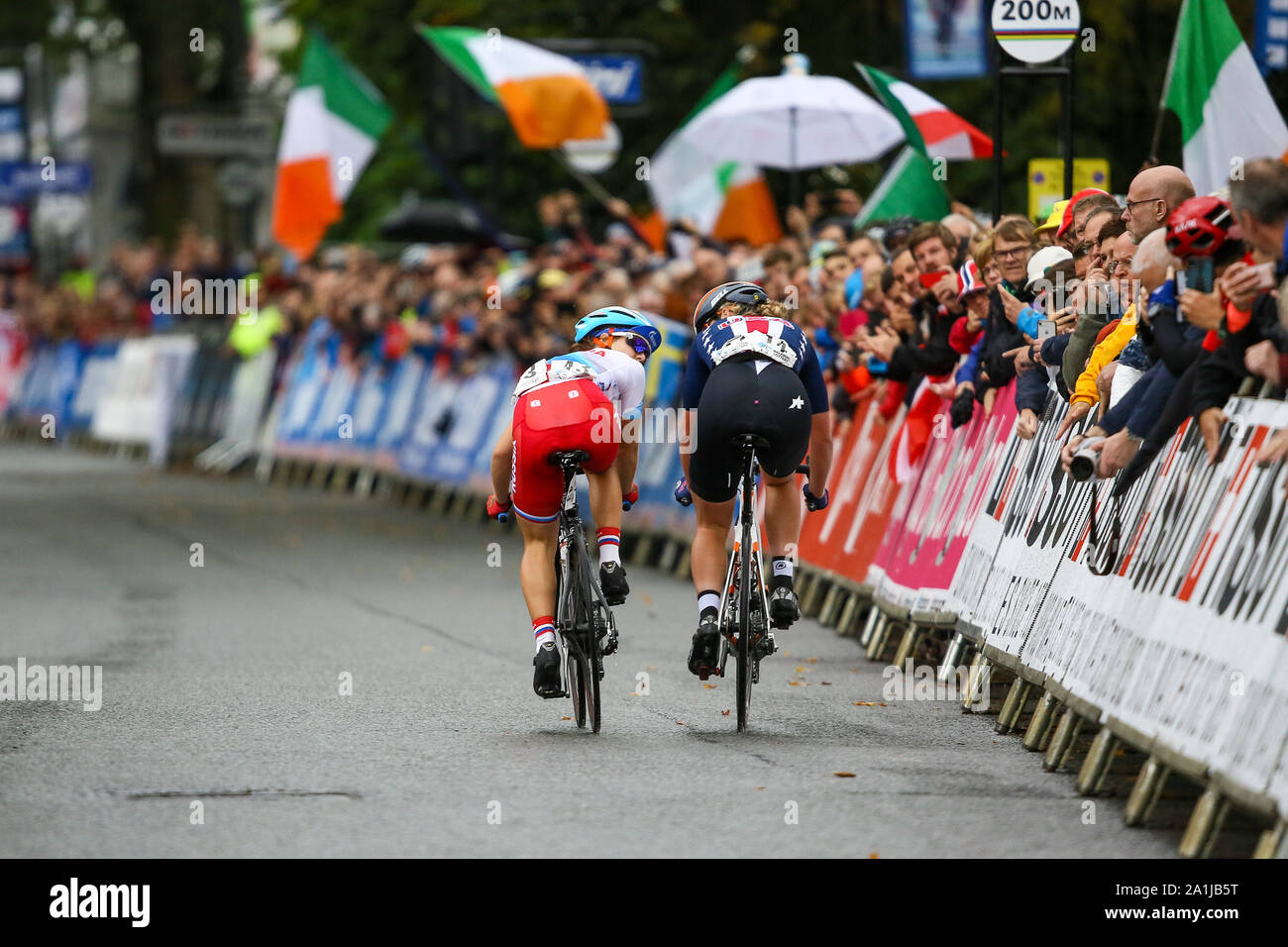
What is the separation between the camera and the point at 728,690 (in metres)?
11.4

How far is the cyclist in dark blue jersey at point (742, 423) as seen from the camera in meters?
10.1

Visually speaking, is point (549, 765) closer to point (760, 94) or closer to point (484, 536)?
point (760, 94)

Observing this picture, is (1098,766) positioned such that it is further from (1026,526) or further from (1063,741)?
(1026,526)

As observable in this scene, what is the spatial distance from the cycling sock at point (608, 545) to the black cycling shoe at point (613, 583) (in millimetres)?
75

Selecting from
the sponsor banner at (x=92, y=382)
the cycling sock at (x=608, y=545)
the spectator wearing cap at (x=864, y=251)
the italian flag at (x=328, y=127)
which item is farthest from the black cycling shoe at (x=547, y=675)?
the sponsor banner at (x=92, y=382)

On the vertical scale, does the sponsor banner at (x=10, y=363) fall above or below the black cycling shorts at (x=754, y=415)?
below

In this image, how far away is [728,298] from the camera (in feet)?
34.0

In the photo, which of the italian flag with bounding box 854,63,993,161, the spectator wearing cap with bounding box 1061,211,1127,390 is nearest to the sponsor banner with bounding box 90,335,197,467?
the italian flag with bounding box 854,63,993,161

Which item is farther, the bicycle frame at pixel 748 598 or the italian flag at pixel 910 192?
the italian flag at pixel 910 192

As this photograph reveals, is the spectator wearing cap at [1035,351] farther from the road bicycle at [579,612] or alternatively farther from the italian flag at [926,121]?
the italian flag at [926,121]

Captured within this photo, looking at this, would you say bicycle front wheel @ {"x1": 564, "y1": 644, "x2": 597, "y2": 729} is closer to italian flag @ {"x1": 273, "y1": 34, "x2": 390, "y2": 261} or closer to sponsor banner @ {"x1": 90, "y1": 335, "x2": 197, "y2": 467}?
italian flag @ {"x1": 273, "y1": 34, "x2": 390, "y2": 261}

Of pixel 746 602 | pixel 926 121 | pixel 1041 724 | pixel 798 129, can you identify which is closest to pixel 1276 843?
pixel 1041 724

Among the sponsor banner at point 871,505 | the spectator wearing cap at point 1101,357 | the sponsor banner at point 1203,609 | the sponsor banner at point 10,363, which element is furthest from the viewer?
the sponsor banner at point 10,363

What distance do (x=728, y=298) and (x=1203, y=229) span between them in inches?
108
